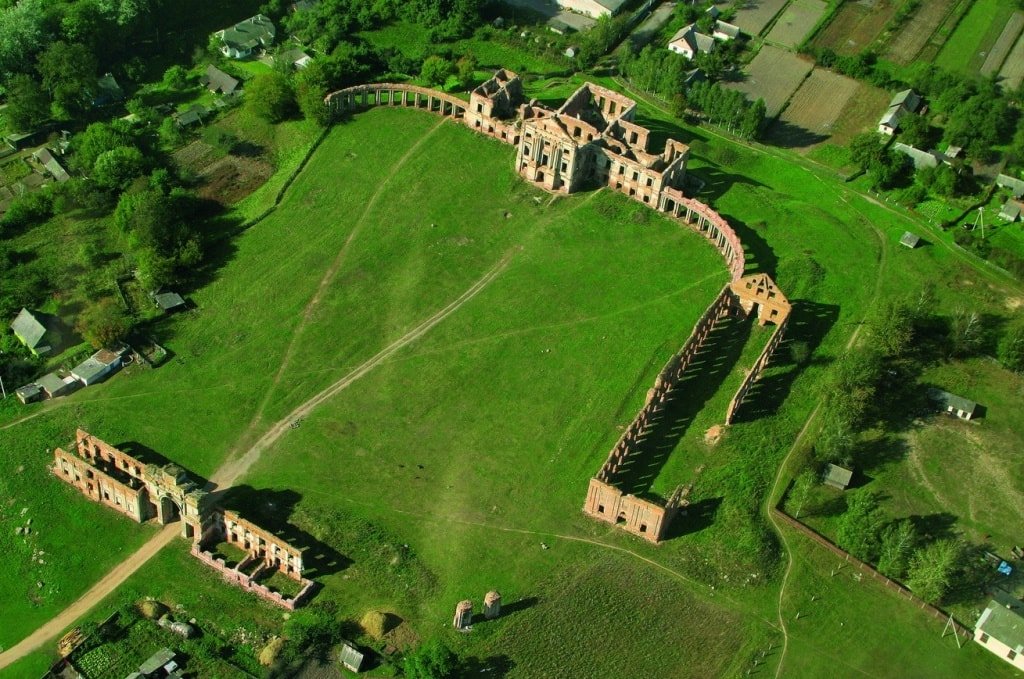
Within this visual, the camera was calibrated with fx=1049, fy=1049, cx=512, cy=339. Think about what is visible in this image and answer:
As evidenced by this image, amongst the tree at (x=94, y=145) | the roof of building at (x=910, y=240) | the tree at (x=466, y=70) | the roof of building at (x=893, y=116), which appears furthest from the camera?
the tree at (x=466, y=70)

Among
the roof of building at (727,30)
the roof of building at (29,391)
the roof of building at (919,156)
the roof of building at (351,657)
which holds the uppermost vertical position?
the roof of building at (727,30)

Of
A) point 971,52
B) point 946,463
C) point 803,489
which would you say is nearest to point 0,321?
point 803,489

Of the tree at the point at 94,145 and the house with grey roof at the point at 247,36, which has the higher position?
the house with grey roof at the point at 247,36

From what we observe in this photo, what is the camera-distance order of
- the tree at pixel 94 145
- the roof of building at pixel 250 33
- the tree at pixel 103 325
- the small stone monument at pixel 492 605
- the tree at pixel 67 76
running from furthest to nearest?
the roof of building at pixel 250 33, the tree at pixel 67 76, the tree at pixel 94 145, the tree at pixel 103 325, the small stone monument at pixel 492 605

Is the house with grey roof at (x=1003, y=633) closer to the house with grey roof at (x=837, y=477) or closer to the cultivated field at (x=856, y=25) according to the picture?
the house with grey roof at (x=837, y=477)

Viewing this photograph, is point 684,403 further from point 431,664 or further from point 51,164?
point 51,164

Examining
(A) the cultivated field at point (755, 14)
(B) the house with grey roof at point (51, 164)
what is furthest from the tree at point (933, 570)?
(B) the house with grey roof at point (51, 164)
